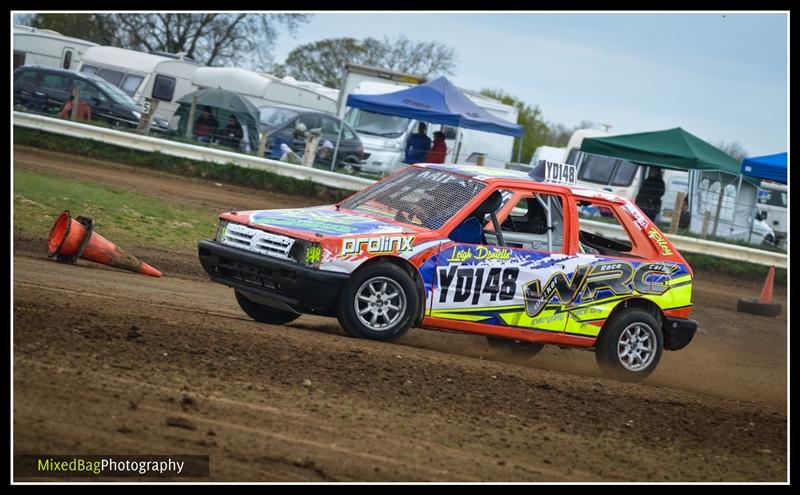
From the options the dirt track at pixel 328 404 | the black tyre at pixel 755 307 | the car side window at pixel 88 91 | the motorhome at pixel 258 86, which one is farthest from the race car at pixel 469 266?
the motorhome at pixel 258 86

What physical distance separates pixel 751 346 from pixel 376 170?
10647 mm

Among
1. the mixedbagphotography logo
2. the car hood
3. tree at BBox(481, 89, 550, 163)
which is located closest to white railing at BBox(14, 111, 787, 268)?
the car hood

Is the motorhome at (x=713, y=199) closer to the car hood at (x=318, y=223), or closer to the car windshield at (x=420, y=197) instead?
the car windshield at (x=420, y=197)

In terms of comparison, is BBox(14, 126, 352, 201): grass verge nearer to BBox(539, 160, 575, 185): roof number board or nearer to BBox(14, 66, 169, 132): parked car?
BBox(14, 66, 169, 132): parked car

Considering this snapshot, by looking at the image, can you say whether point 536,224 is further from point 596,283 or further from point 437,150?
point 437,150

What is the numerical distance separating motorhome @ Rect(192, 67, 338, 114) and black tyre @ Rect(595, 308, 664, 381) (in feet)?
61.0

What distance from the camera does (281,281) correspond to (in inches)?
327

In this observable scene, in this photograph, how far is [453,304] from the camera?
28.9 feet

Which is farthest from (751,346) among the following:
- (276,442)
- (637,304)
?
(276,442)

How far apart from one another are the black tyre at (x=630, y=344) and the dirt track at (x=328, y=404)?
1.10ft

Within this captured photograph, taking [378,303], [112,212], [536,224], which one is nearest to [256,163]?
[112,212]

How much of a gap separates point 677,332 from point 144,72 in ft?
72.5

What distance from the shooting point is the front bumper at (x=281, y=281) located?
27.0 feet
